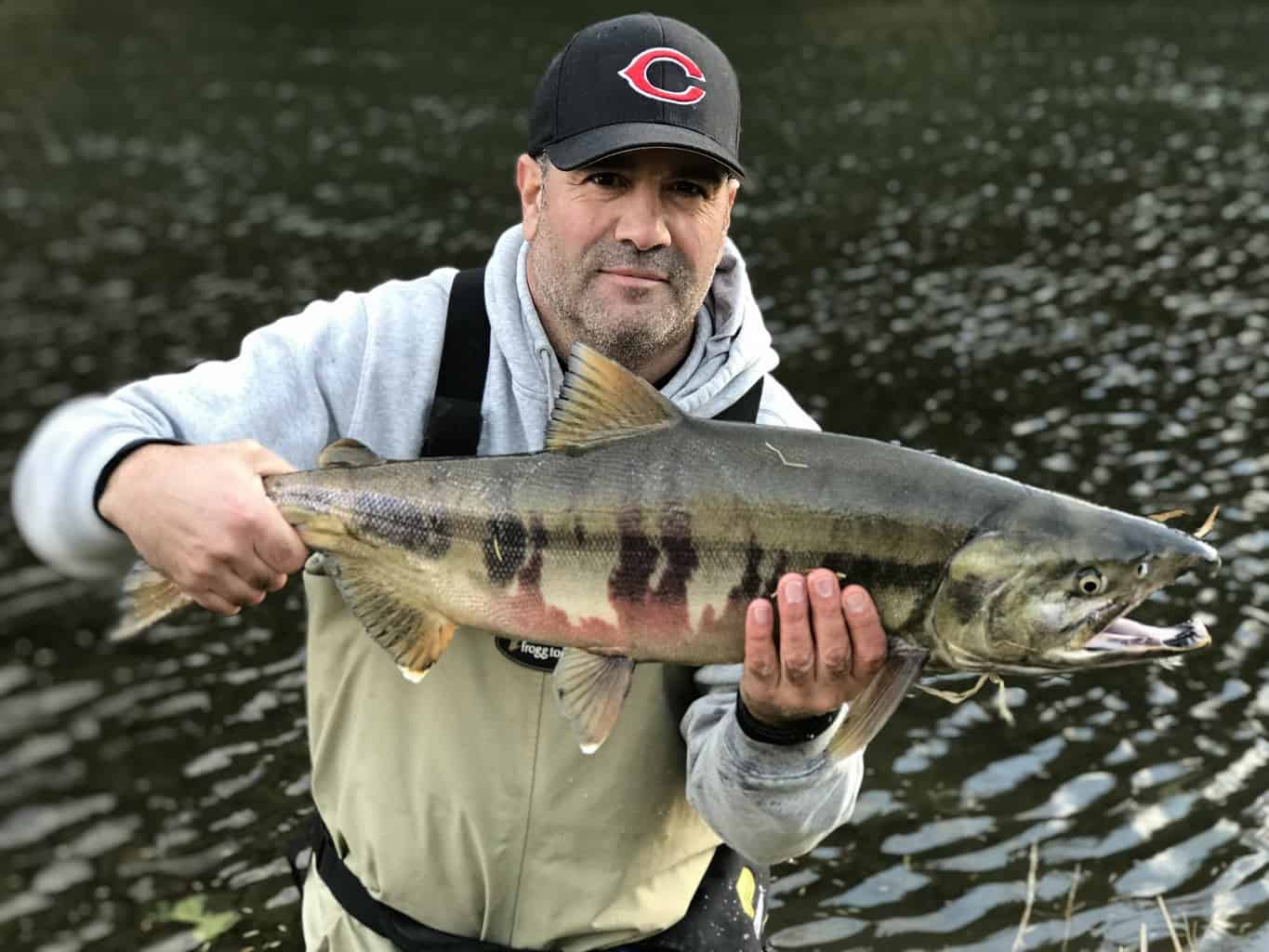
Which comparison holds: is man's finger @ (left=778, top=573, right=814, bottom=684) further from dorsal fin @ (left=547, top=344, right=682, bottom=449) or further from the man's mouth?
the man's mouth

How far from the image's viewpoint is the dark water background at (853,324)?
774 centimetres

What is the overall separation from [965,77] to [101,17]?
26205mm

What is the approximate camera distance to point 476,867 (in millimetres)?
4516

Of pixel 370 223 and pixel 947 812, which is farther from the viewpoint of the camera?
pixel 370 223

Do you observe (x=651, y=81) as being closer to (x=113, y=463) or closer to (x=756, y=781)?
(x=113, y=463)

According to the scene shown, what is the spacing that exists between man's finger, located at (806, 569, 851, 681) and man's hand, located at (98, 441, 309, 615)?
1291 mm

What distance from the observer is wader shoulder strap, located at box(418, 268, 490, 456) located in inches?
177

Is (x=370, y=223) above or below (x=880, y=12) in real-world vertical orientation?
below

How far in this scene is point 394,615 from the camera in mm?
3918

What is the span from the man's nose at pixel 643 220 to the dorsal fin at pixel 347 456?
1030 millimetres

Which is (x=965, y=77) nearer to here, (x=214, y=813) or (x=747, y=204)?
(x=747, y=204)

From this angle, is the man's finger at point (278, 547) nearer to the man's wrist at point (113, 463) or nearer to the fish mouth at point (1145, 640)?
the man's wrist at point (113, 463)

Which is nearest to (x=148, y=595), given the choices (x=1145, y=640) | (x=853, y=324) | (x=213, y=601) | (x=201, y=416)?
(x=213, y=601)

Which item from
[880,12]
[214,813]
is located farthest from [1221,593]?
[880,12]
